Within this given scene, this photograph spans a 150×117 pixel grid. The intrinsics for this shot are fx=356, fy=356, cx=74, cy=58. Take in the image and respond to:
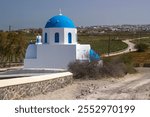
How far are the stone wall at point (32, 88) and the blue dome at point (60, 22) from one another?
804cm

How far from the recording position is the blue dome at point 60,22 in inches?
1168

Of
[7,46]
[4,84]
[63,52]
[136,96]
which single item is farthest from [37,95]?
[7,46]

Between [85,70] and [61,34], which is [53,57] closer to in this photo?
[61,34]

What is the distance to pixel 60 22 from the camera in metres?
29.7

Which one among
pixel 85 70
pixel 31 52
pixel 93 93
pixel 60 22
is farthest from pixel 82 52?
pixel 93 93

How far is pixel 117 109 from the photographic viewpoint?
32.5 feet

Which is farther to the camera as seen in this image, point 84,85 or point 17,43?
point 17,43

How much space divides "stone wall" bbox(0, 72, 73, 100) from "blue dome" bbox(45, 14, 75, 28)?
26.4 ft

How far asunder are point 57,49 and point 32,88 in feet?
37.8

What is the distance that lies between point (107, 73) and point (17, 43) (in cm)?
1932

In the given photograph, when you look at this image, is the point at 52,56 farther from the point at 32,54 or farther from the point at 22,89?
the point at 22,89

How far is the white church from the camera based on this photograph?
2877cm

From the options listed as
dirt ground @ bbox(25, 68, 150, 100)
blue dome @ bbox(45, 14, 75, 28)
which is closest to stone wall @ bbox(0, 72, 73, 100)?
dirt ground @ bbox(25, 68, 150, 100)

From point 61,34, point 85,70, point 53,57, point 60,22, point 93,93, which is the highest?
point 60,22
